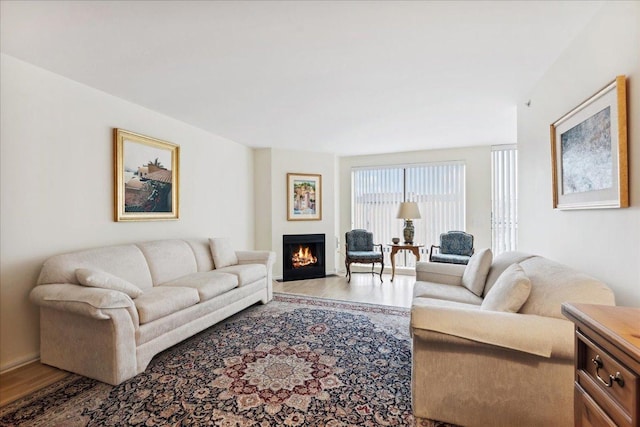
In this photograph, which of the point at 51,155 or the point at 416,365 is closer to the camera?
the point at 416,365

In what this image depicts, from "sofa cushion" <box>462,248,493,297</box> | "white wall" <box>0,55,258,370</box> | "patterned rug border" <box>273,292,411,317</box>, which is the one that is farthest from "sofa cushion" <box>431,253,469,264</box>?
"white wall" <box>0,55,258,370</box>

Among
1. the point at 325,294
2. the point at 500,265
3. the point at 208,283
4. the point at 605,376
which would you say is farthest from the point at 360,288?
the point at 605,376

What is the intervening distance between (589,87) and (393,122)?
228 cm

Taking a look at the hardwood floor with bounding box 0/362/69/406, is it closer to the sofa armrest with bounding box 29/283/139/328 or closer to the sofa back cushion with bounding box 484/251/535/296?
the sofa armrest with bounding box 29/283/139/328

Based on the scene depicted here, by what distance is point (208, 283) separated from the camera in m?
3.01

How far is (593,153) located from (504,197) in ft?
12.6

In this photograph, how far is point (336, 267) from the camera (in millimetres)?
6250

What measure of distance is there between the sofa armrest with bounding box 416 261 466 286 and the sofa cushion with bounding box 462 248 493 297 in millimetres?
186

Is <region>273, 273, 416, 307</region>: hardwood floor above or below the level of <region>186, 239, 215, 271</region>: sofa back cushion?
below

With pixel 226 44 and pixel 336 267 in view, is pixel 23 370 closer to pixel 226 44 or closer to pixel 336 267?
pixel 226 44

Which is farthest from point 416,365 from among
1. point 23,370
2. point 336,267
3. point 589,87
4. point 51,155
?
point 336,267

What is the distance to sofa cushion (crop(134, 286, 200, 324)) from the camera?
230 centimetres

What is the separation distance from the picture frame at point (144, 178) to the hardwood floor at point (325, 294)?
1.48 meters

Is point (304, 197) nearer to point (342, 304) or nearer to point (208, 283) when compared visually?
point (342, 304)
